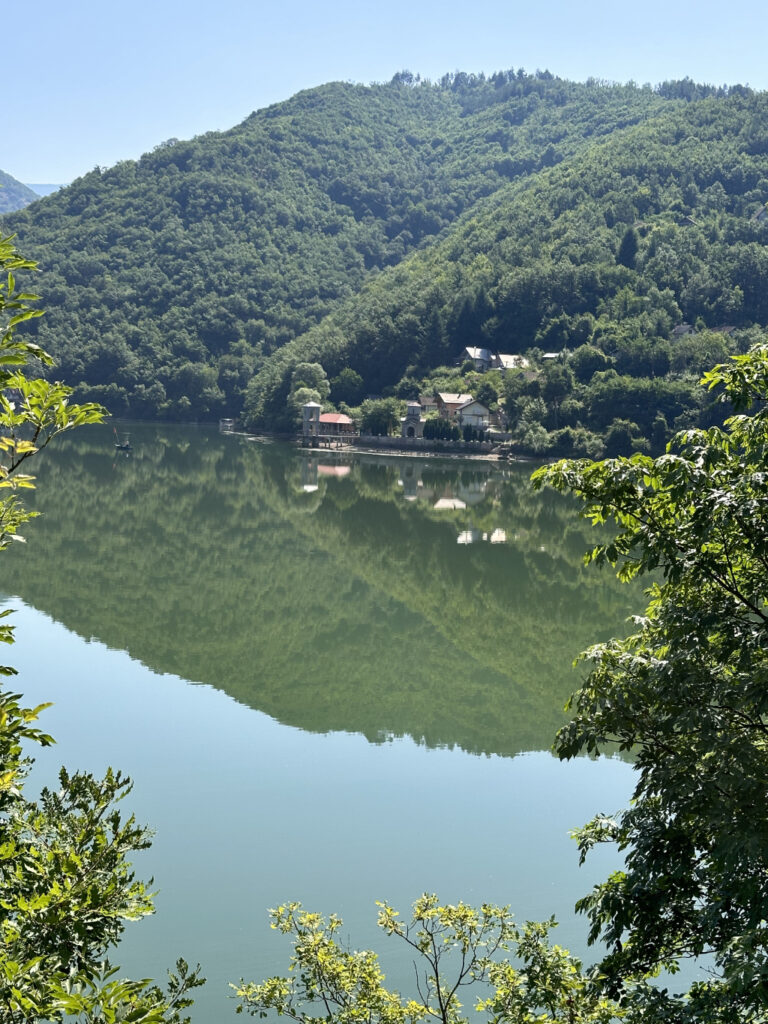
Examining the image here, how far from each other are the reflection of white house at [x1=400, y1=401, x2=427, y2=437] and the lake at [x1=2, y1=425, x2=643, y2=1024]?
3925cm

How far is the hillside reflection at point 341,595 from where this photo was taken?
59.6 feet

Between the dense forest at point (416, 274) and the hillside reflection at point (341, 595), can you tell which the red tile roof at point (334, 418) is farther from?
the hillside reflection at point (341, 595)

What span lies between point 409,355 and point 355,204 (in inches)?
2931

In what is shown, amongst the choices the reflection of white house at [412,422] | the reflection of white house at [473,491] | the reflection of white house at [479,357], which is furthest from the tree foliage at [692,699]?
the reflection of white house at [479,357]

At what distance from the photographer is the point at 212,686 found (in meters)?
18.5

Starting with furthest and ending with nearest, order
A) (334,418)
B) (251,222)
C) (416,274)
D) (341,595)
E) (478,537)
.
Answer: (251,222), (416,274), (334,418), (478,537), (341,595)

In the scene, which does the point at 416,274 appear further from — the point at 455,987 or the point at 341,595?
the point at 455,987

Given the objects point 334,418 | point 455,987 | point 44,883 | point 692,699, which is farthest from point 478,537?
point 334,418

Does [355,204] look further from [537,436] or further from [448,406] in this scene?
[537,436]

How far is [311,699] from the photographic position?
1780 cm

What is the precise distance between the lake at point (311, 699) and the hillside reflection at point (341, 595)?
0.31 feet

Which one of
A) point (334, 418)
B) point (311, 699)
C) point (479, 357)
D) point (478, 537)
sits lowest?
point (311, 699)

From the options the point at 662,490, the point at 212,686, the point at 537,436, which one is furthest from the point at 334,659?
the point at 537,436

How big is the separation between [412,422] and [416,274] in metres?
31.1
